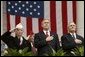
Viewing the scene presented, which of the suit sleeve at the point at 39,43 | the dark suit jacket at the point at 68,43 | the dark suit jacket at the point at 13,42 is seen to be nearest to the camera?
the suit sleeve at the point at 39,43

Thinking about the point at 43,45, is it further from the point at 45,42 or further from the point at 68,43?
the point at 68,43

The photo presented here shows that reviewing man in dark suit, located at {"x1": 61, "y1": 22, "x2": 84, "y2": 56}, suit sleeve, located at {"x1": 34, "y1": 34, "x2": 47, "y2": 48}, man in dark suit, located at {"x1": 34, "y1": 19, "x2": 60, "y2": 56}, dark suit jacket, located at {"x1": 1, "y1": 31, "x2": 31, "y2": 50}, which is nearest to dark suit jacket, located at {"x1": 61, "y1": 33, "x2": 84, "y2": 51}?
man in dark suit, located at {"x1": 61, "y1": 22, "x2": 84, "y2": 56}

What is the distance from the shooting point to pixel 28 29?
13578 millimetres

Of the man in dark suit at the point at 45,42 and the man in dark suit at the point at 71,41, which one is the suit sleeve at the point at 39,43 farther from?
the man in dark suit at the point at 71,41

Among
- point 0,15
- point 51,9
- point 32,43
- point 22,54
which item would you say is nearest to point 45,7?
point 51,9

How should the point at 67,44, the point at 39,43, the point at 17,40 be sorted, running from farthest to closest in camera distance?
the point at 17,40
the point at 67,44
the point at 39,43

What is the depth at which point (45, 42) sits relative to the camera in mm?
11062

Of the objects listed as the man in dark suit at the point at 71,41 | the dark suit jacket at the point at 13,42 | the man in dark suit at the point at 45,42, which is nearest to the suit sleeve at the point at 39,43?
the man in dark suit at the point at 45,42

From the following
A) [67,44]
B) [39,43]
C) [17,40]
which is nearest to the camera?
[39,43]

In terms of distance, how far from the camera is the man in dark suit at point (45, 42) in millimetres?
11055

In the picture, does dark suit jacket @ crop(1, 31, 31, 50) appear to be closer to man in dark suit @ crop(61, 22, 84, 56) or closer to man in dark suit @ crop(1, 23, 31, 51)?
man in dark suit @ crop(1, 23, 31, 51)

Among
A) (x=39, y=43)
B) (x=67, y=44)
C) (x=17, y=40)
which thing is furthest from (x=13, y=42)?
(x=67, y=44)

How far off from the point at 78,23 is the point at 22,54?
163 inches

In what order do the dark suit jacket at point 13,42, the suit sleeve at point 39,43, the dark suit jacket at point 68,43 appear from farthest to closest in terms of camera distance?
the dark suit jacket at point 13,42, the dark suit jacket at point 68,43, the suit sleeve at point 39,43
